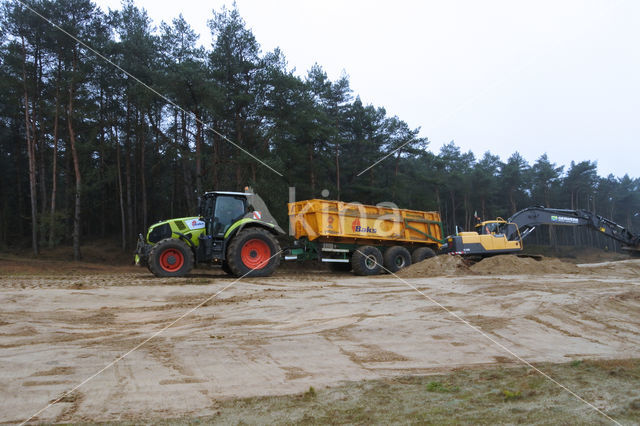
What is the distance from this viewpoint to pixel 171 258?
11891 millimetres

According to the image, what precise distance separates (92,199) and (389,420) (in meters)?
39.6

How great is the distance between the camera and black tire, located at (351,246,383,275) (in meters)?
15.5

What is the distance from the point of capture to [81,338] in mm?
5535

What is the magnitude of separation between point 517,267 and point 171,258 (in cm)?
1184

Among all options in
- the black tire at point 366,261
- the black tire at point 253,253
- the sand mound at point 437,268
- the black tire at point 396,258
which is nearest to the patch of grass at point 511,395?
the black tire at point 253,253

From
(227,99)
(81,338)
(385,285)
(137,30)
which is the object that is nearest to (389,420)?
(81,338)

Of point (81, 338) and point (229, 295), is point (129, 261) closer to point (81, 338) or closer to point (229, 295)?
point (229, 295)

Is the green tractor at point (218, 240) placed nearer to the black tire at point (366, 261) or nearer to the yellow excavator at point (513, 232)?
the black tire at point (366, 261)

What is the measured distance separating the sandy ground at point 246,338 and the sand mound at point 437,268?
460 cm

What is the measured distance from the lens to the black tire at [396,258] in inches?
630

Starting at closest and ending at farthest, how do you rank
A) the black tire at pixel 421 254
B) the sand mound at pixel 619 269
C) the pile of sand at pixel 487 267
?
1. the pile of sand at pixel 487 267
2. the sand mound at pixel 619 269
3. the black tire at pixel 421 254

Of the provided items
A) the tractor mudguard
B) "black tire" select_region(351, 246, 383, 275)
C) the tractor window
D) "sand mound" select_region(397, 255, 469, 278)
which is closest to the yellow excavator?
"sand mound" select_region(397, 255, 469, 278)

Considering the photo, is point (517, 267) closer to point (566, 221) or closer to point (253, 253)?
point (566, 221)

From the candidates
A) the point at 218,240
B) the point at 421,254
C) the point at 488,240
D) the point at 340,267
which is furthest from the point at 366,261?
the point at 488,240
